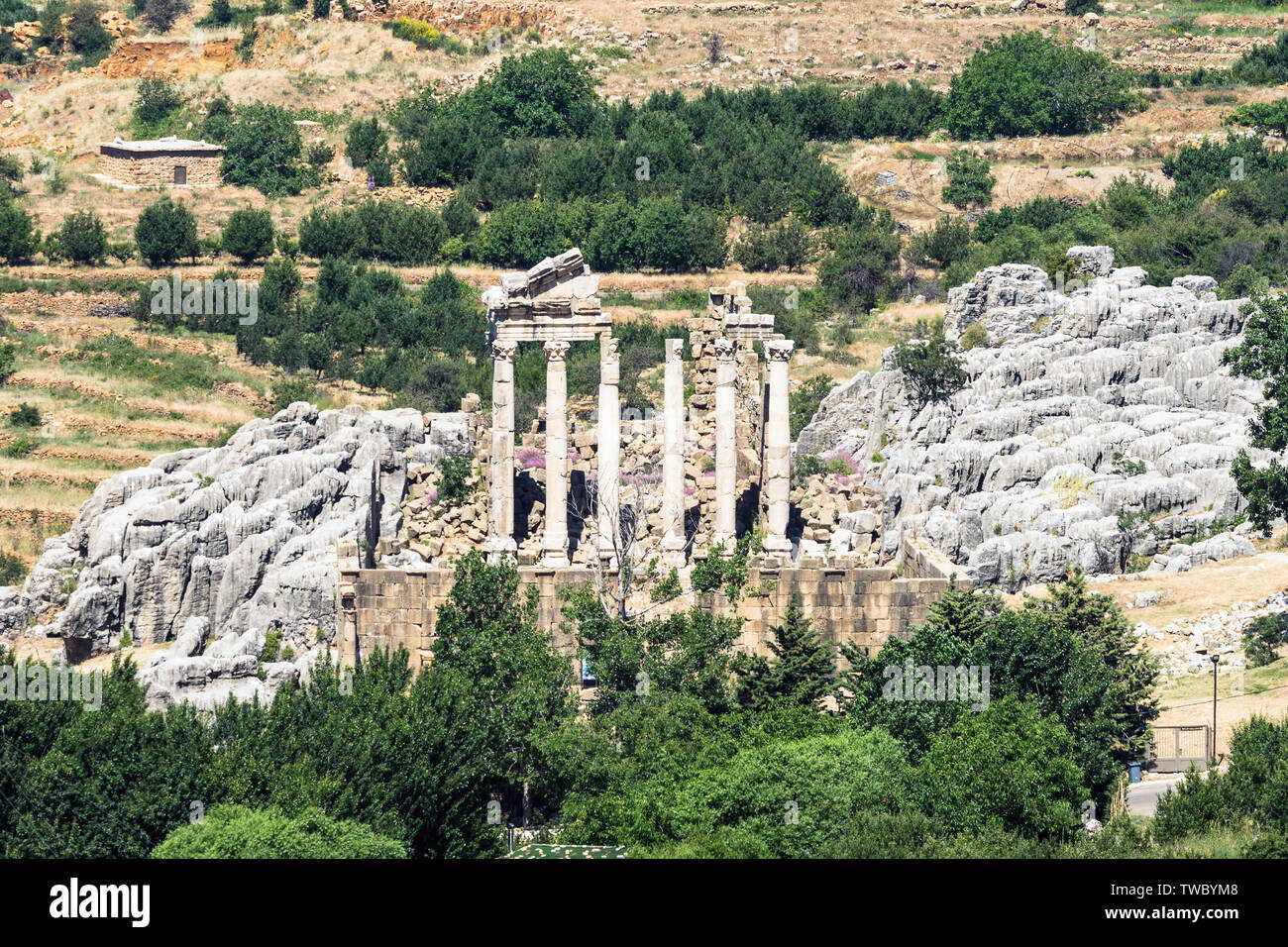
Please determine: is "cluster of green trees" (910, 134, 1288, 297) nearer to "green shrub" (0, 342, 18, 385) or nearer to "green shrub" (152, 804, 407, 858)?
"green shrub" (0, 342, 18, 385)

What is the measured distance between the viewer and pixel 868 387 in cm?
8869

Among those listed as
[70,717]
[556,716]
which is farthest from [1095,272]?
[70,717]

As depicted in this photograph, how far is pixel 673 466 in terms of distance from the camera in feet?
229

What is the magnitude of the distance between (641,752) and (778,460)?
14069mm

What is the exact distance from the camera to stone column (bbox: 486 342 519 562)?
2746 inches

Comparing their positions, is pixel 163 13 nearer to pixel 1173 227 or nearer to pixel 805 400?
pixel 1173 227

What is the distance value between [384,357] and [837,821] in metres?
56.7

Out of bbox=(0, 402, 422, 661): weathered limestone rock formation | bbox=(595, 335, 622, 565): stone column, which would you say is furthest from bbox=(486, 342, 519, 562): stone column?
bbox=(0, 402, 422, 661): weathered limestone rock formation

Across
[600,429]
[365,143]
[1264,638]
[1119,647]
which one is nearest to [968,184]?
[365,143]

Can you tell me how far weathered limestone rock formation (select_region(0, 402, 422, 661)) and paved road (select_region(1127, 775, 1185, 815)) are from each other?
74.5ft

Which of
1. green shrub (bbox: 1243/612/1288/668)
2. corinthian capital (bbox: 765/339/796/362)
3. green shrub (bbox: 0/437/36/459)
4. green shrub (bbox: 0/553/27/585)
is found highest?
corinthian capital (bbox: 765/339/796/362)

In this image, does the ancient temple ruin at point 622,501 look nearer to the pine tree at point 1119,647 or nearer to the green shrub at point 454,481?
the green shrub at point 454,481
